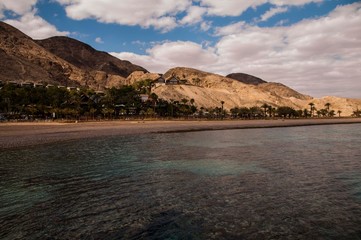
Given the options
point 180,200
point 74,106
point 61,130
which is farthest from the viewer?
point 74,106

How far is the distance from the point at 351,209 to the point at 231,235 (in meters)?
6.42

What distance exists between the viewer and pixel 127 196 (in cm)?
1580

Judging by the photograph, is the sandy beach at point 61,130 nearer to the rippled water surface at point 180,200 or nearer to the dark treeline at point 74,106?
the dark treeline at point 74,106

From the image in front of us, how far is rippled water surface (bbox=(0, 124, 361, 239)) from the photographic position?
1099 centimetres

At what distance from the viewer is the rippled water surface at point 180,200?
10988 mm

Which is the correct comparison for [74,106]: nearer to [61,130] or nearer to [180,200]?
[61,130]

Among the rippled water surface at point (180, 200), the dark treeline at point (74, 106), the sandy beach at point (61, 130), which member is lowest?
the rippled water surface at point (180, 200)

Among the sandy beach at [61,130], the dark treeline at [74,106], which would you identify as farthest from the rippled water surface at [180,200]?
the dark treeline at [74,106]

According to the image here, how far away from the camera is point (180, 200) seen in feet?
49.1

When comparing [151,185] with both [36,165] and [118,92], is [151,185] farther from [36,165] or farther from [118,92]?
[118,92]

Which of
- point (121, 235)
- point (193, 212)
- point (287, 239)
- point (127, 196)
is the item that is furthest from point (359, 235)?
point (127, 196)

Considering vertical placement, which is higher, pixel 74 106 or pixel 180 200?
pixel 74 106

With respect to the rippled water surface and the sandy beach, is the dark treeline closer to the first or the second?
the sandy beach

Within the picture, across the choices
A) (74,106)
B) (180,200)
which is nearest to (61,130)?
(74,106)
